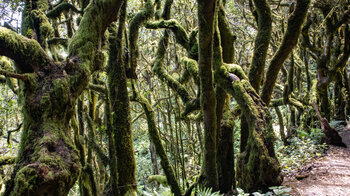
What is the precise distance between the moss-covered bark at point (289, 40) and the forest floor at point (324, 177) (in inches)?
79.9

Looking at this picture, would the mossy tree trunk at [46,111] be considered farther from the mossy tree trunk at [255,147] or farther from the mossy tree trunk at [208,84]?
the mossy tree trunk at [255,147]

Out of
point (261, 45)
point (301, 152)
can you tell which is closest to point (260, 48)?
point (261, 45)

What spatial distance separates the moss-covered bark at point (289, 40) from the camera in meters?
5.39

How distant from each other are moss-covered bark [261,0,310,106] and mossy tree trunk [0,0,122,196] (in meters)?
3.93

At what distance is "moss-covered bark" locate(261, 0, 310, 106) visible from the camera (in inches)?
212

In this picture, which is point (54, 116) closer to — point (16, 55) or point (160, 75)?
point (16, 55)

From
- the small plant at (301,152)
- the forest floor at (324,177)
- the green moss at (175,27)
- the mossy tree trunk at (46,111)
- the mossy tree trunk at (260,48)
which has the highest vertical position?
the green moss at (175,27)

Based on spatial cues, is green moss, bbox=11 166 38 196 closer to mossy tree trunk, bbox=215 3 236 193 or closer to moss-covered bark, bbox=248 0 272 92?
mossy tree trunk, bbox=215 3 236 193

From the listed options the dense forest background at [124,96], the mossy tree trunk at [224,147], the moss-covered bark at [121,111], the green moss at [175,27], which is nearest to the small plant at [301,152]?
the dense forest background at [124,96]

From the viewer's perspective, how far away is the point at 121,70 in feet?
17.4

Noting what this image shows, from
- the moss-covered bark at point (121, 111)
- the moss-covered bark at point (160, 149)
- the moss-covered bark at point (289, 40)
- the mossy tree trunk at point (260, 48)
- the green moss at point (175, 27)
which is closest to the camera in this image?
the moss-covered bark at point (121, 111)

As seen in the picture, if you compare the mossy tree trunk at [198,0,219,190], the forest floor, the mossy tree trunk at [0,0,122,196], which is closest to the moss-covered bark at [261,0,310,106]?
the mossy tree trunk at [198,0,219,190]

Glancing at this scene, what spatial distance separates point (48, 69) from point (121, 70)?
80.4 inches

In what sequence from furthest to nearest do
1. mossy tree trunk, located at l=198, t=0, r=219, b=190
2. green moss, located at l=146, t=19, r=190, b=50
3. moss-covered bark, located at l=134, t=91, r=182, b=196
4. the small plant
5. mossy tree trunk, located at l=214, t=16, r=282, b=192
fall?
the small plant
green moss, located at l=146, t=19, r=190, b=50
moss-covered bark, located at l=134, t=91, r=182, b=196
mossy tree trunk, located at l=198, t=0, r=219, b=190
mossy tree trunk, located at l=214, t=16, r=282, b=192
